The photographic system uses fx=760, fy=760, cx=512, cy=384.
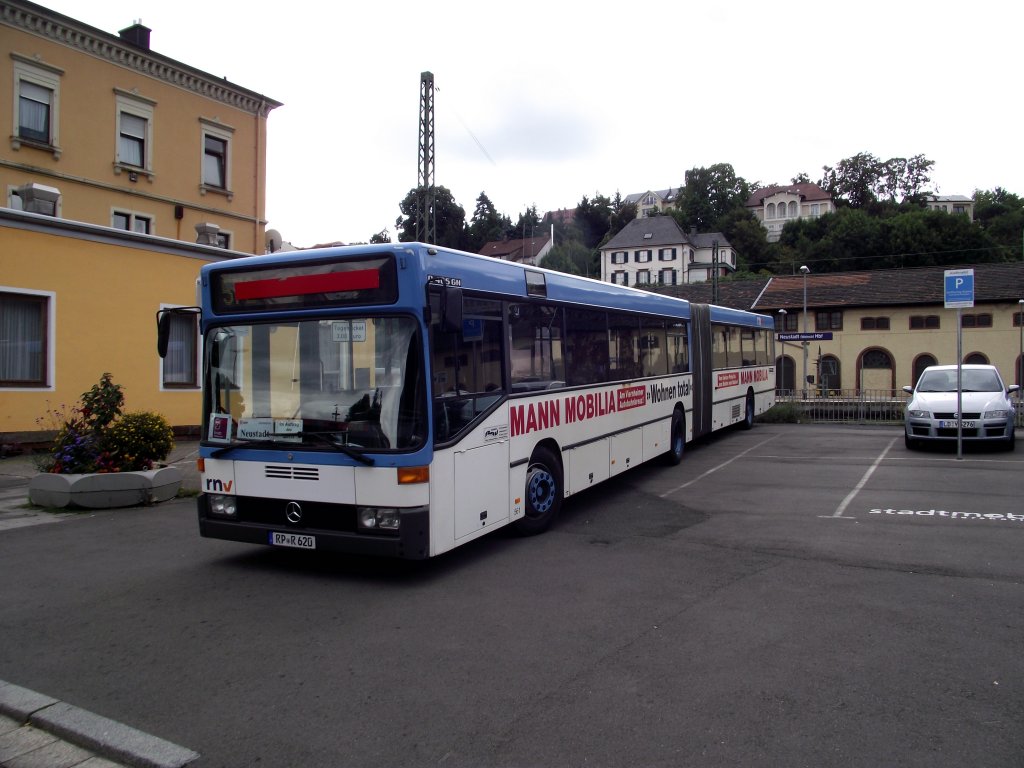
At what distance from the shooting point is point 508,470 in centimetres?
782

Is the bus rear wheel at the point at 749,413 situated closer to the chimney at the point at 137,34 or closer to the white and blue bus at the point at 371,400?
the white and blue bus at the point at 371,400

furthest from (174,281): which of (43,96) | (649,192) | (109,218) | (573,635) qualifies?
(649,192)

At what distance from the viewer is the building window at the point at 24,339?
15.1 metres

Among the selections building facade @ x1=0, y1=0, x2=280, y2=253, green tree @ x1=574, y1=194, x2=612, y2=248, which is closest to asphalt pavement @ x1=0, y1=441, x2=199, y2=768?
building facade @ x1=0, y1=0, x2=280, y2=253

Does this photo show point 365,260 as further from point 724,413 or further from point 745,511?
point 724,413

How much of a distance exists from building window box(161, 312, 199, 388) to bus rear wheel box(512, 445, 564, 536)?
40.5 feet

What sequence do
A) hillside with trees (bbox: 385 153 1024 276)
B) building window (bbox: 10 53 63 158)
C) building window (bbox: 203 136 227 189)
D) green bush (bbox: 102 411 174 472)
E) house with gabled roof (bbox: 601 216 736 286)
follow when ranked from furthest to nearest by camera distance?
house with gabled roof (bbox: 601 216 736 286) < hillside with trees (bbox: 385 153 1024 276) < building window (bbox: 203 136 227 189) < building window (bbox: 10 53 63 158) < green bush (bbox: 102 411 174 472)

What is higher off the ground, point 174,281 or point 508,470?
point 174,281

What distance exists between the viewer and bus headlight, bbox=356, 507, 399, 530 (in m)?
6.36

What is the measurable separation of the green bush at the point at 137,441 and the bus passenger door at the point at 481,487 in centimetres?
605

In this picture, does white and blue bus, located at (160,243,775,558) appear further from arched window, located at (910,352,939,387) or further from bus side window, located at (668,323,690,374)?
arched window, located at (910,352,939,387)

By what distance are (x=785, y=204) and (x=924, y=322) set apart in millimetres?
79957

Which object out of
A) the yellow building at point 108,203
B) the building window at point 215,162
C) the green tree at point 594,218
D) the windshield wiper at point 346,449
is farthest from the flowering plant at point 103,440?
the green tree at point 594,218

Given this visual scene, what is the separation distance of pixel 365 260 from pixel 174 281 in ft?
44.5
